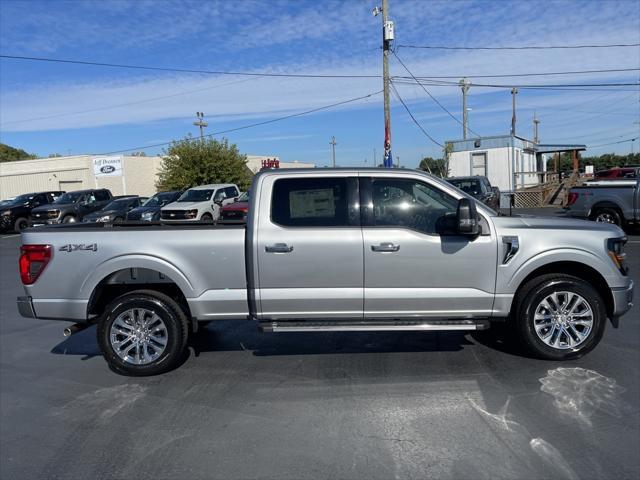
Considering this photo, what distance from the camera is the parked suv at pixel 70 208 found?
24516 millimetres

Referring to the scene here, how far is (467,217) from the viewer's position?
5.04 m

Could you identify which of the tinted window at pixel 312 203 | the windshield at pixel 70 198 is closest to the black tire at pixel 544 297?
the tinted window at pixel 312 203

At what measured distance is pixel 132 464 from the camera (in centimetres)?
378

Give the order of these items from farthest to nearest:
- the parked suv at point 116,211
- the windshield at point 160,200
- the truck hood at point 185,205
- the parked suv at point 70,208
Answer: the parked suv at point 70,208 → the windshield at point 160,200 → the parked suv at point 116,211 → the truck hood at point 185,205

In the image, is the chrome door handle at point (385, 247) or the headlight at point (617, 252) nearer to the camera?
the chrome door handle at point (385, 247)

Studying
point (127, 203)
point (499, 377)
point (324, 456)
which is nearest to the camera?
point (324, 456)

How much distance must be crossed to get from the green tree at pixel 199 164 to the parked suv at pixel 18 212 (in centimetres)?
1418

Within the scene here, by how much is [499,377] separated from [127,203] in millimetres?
22784

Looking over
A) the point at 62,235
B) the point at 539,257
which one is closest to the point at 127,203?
the point at 62,235

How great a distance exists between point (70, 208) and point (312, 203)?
74.6ft

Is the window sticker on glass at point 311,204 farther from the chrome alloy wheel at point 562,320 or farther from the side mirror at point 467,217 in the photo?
the chrome alloy wheel at point 562,320

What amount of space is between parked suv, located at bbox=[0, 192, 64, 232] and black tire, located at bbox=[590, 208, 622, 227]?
24323mm

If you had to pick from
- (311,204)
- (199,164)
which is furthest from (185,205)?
(199,164)

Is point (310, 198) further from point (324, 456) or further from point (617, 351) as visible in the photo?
point (617, 351)
